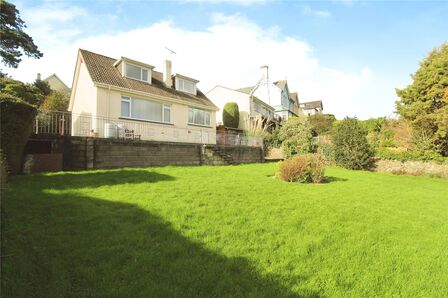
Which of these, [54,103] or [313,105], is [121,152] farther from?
[313,105]

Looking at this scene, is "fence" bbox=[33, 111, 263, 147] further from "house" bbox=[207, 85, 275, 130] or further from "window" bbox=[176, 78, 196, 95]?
"house" bbox=[207, 85, 275, 130]

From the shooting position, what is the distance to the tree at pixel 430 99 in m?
A: 23.5

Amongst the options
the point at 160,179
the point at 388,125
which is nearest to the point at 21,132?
the point at 160,179

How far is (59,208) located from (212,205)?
10.6 ft

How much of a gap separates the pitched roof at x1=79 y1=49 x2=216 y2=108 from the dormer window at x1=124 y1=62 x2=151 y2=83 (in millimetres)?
390

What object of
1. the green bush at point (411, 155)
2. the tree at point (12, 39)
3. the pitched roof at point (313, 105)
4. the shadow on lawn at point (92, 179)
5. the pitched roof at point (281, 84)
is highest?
the pitched roof at point (313, 105)

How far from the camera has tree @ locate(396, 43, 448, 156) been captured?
23.5 m

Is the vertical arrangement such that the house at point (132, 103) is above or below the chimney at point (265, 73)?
below

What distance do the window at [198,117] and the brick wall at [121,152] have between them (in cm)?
471

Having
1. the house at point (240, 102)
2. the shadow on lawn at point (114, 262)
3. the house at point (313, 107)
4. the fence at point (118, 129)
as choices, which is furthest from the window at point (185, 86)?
the house at point (313, 107)

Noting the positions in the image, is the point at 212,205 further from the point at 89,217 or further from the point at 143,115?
the point at 143,115

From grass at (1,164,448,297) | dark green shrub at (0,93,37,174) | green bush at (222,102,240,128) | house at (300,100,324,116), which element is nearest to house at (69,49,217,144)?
dark green shrub at (0,93,37,174)

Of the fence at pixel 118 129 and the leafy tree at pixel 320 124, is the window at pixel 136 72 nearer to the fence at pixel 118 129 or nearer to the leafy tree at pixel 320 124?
the fence at pixel 118 129

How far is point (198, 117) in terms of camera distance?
84.2 ft
